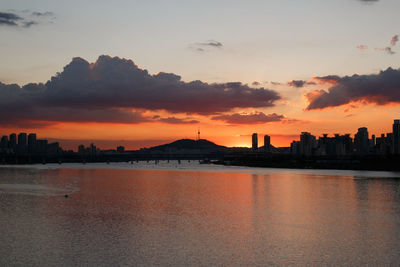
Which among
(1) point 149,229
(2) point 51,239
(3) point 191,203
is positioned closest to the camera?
(2) point 51,239

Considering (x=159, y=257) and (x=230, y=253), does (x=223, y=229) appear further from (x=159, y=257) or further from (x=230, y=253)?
(x=159, y=257)

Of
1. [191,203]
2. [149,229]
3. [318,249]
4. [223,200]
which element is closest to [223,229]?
[149,229]

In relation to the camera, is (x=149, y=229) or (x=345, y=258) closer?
(x=345, y=258)

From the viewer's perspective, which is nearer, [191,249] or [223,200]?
[191,249]

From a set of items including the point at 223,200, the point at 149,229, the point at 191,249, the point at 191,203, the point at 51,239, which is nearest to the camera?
the point at 191,249

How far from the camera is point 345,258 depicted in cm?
2986

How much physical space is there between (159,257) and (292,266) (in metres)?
9.87

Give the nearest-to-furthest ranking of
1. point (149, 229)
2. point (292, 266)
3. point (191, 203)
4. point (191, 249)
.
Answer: point (292, 266) < point (191, 249) < point (149, 229) < point (191, 203)

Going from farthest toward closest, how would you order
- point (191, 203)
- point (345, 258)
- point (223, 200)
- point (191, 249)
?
point (223, 200)
point (191, 203)
point (191, 249)
point (345, 258)

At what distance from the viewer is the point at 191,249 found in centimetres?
3259

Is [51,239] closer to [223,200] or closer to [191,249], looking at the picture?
[191,249]

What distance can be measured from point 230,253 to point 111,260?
925 centimetres

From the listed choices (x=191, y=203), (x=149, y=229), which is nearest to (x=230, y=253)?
(x=149, y=229)

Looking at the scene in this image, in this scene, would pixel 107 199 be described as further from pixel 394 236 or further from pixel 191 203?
pixel 394 236
